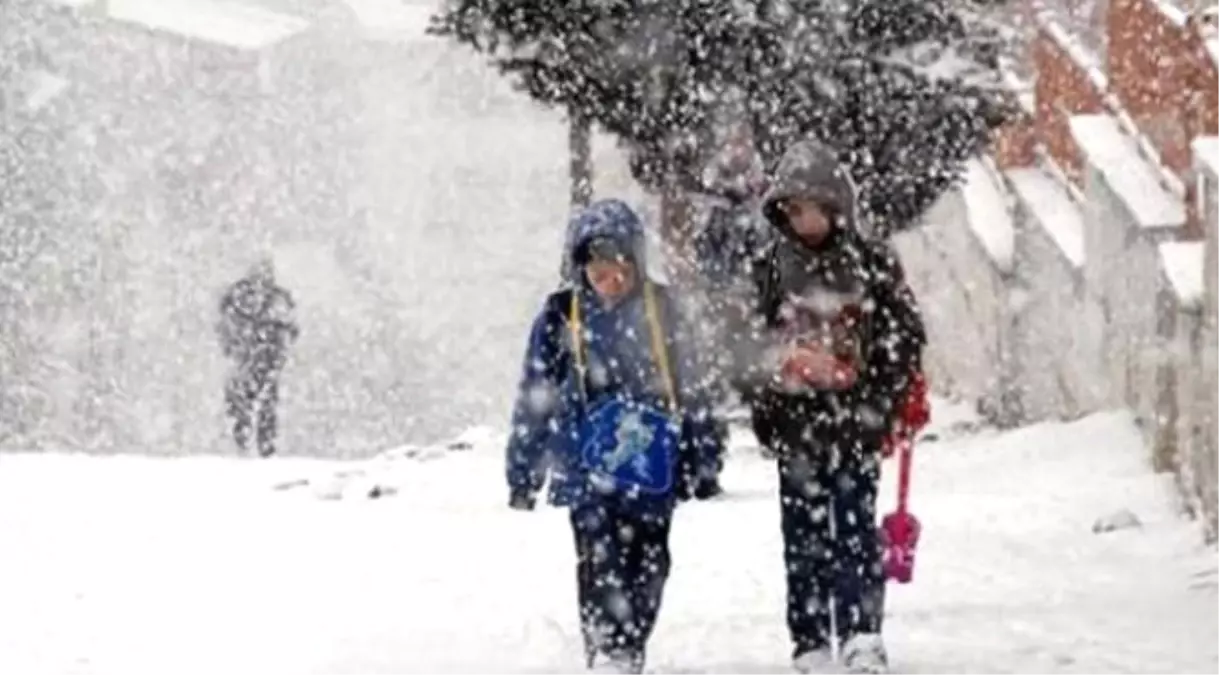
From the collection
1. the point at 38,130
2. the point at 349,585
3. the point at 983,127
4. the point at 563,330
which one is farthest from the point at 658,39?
the point at 38,130

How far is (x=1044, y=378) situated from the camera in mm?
16484

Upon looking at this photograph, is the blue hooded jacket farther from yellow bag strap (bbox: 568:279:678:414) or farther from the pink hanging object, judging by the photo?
the pink hanging object

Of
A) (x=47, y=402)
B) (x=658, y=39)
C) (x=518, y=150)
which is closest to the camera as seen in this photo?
(x=658, y=39)

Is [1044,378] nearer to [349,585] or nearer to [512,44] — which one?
[512,44]

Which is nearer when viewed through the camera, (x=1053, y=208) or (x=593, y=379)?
(x=593, y=379)

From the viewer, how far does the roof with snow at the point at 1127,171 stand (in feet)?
41.0

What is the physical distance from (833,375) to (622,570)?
0.81 m

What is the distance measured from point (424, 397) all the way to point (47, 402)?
499 centimetres

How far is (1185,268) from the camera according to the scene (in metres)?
11.5

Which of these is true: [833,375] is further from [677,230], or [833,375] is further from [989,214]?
[989,214]

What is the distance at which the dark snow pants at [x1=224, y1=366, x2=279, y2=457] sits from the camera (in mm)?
19047

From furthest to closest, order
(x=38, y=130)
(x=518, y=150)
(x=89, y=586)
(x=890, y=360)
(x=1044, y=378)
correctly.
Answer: (x=518, y=150) < (x=38, y=130) < (x=1044, y=378) < (x=89, y=586) < (x=890, y=360)

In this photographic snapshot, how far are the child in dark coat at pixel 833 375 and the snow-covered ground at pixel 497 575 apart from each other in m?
0.47

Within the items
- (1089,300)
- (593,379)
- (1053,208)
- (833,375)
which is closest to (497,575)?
(593,379)
